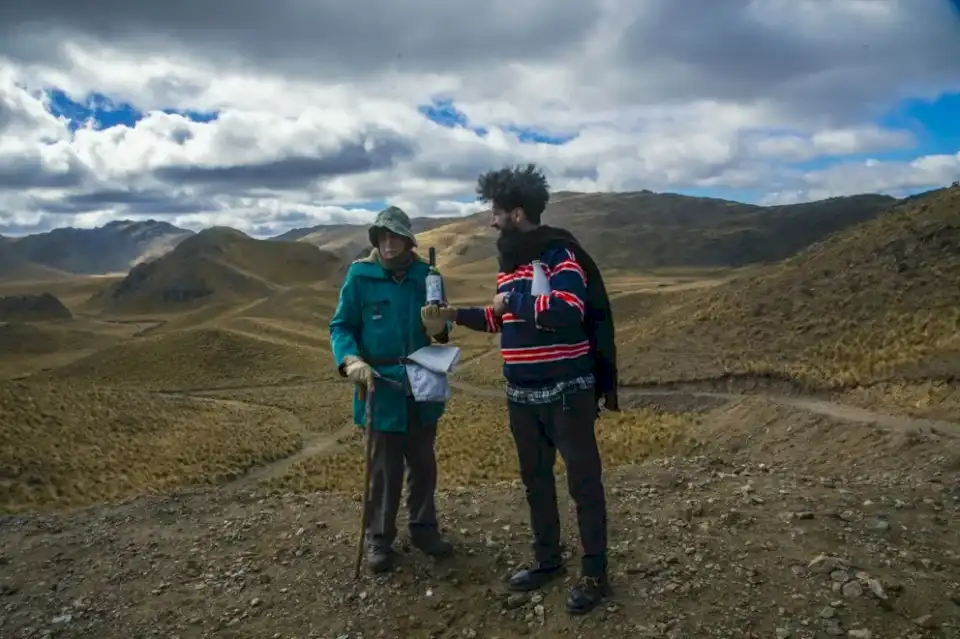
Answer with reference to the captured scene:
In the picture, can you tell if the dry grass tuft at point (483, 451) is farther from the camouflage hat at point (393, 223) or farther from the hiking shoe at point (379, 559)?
the camouflage hat at point (393, 223)

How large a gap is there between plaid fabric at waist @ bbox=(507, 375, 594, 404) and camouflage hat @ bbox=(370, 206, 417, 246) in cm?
160

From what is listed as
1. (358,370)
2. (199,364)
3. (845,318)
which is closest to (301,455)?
(358,370)

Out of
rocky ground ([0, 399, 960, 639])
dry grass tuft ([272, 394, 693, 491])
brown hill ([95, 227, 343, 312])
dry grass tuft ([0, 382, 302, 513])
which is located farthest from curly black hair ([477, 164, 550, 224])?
brown hill ([95, 227, 343, 312])

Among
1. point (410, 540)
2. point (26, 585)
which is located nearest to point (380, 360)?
point (410, 540)

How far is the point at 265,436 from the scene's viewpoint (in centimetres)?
2403

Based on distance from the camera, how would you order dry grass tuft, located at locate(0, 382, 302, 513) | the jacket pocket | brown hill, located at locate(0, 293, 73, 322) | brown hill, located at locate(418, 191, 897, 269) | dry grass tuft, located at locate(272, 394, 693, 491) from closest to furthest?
the jacket pocket → dry grass tuft, located at locate(272, 394, 693, 491) → dry grass tuft, located at locate(0, 382, 302, 513) → brown hill, located at locate(0, 293, 73, 322) → brown hill, located at locate(418, 191, 897, 269)

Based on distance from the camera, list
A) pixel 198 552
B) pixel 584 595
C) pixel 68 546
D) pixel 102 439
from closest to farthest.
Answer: pixel 584 595, pixel 198 552, pixel 68 546, pixel 102 439

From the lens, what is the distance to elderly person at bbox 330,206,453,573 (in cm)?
616

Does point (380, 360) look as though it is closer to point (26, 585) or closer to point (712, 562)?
point (712, 562)

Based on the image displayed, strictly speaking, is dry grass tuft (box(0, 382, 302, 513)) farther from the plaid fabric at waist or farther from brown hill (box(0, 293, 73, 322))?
brown hill (box(0, 293, 73, 322))

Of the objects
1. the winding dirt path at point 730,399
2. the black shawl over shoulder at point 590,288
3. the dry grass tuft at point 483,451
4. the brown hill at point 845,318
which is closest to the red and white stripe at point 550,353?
the black shawl over shoulder at point 590,288

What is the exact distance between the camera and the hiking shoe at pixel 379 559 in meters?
6.18

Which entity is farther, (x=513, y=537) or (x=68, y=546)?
(x=68, y=546)

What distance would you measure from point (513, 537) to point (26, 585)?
15.0 feet
